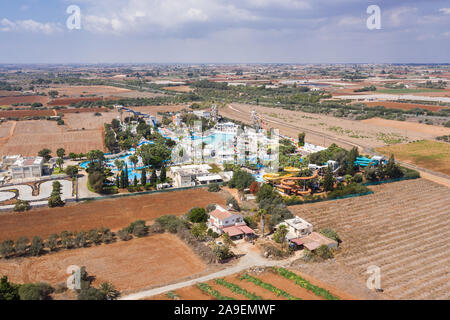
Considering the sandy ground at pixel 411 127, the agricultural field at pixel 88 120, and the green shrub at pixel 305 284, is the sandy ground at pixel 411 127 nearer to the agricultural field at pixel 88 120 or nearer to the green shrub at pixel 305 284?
the green shrub at pixel 305 284

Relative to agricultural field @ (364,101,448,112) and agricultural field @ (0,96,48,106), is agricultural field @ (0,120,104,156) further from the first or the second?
agricultural field @ (364,101,448,112)

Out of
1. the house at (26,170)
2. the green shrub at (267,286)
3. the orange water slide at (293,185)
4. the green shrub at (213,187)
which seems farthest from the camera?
the house at (26,170)

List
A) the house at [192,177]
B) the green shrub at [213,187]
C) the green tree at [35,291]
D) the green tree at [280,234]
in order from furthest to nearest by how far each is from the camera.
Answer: the house at [192,177] < the green shrub at [213,187] < the green tree at [280,234] < the green tree at [35,291]

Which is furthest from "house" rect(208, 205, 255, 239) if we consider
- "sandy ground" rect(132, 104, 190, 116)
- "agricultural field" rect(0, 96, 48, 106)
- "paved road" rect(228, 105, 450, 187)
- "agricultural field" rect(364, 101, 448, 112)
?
"agricultural field" rect(0, 96, 48, 106)

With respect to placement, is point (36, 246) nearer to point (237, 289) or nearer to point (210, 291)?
point (210, 291)

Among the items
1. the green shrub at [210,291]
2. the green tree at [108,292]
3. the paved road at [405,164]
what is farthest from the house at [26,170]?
the paved road at [405,164]

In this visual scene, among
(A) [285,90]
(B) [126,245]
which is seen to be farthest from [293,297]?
(A) [285,90]
